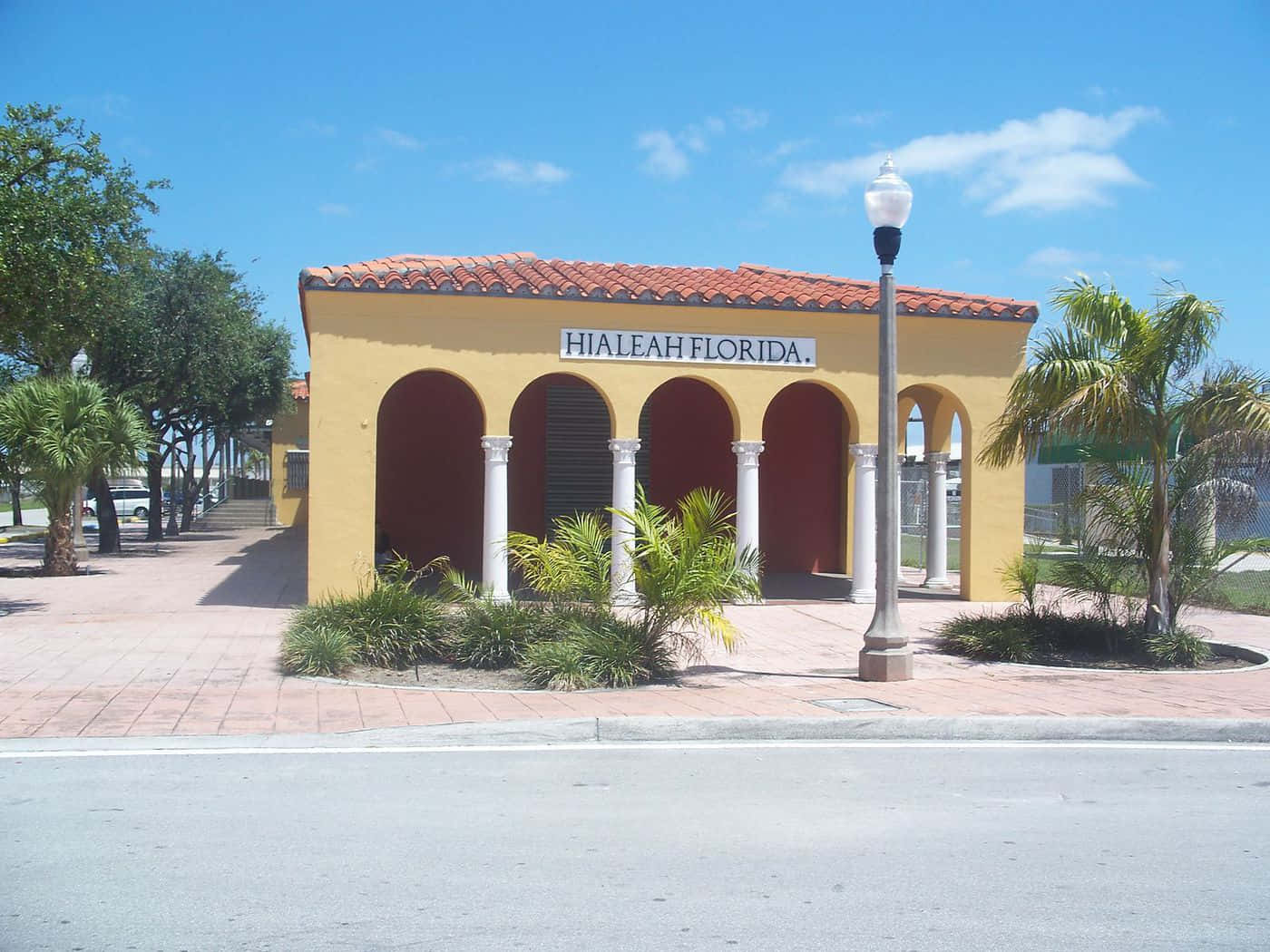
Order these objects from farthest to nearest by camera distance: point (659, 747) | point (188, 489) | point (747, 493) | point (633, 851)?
1. point (188, 489)
2. point (747, 493)
3. point (659, 747)
4. point (633, 851)

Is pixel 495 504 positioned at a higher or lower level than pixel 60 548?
higher

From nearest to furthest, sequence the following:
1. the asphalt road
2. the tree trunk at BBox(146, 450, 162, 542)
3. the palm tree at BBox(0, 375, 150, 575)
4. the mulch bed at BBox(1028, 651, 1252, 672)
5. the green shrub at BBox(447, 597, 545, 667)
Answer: the asphalt road < the green shrub at BBox(447, 597, 545, 667) < the mulch bed at BBox(1028, 651, 1252, 672) < the palm tree at BBox(0, 375, 150, 575) < the tree trunk at BBox(146, 450, 162, 542)

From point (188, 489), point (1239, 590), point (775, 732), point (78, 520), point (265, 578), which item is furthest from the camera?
point (188, 489)

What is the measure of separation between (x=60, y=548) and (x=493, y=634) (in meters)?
13.5

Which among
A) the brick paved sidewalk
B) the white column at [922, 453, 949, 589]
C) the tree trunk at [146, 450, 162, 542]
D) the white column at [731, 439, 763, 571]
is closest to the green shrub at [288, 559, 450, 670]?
the brick paved sidewalk

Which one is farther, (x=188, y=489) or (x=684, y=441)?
(x=188, y=489)

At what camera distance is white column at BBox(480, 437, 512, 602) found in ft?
48.1

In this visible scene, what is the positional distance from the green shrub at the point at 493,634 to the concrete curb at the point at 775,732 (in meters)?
2.21

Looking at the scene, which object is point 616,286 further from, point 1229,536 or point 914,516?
point 914,516

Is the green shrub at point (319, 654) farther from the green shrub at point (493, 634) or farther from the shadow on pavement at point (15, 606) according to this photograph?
the shadow on pavement at point (15, 606)

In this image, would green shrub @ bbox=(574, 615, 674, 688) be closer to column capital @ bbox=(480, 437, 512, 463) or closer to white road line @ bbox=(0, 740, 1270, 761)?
white road line @ bbox=(0, 740, 1270, 761)

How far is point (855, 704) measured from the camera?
8703 mm

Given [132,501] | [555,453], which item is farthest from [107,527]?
[132,501]

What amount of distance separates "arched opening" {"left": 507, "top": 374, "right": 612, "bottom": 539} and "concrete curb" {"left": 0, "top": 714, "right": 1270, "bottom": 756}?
11.8m
